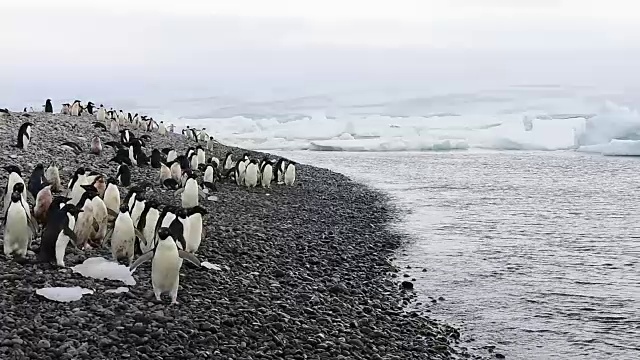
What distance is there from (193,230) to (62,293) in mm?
2213

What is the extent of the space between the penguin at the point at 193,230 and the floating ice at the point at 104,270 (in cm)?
108

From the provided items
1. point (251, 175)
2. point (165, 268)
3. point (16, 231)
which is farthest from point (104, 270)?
point (251, 175)

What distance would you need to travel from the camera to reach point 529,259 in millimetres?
10531

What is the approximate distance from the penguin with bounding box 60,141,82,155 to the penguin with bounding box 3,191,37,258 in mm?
8841

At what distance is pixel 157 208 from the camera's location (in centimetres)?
785

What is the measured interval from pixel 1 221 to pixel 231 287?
2951 millimetres

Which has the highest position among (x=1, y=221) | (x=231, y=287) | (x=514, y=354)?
(x=1, y=221)

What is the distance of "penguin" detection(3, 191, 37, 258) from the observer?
6.50 metres

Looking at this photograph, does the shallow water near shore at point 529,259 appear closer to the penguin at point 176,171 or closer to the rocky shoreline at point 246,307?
the rocky shoreline at point 246,307

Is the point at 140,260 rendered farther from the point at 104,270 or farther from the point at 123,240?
the point at 123,240

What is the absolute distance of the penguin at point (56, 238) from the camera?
21.0 ft

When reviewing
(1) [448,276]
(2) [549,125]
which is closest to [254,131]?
(2) [549,125]

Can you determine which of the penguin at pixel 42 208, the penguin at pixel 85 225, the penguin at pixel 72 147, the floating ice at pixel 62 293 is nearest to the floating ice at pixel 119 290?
the floating ice at pixel 62 293

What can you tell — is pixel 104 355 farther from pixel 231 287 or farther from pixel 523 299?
pixel 523 299
